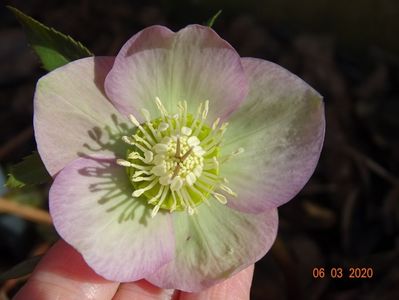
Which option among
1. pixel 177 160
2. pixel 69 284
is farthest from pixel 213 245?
pixel 69 284

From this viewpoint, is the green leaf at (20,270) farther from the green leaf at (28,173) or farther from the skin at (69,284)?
the green leaf at (28,173)

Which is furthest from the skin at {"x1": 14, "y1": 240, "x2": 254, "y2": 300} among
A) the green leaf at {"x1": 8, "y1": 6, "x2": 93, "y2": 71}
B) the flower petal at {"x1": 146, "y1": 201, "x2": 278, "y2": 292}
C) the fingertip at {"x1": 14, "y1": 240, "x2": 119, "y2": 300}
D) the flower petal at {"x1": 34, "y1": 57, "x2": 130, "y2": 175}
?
the green leaf at {"x1": 8, "y1": 6, "x2": 93, "y2": 71}

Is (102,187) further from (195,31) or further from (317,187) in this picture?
(317,187)

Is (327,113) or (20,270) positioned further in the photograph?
(327,113)

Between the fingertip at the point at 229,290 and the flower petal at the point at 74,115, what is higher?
the flower petal at the point at 74,115

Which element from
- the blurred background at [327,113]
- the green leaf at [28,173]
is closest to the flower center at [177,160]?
the green leaf at [28,173]

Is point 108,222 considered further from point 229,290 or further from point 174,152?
point 229,290

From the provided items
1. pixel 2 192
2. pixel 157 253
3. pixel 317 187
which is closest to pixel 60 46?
pixel 157 253
